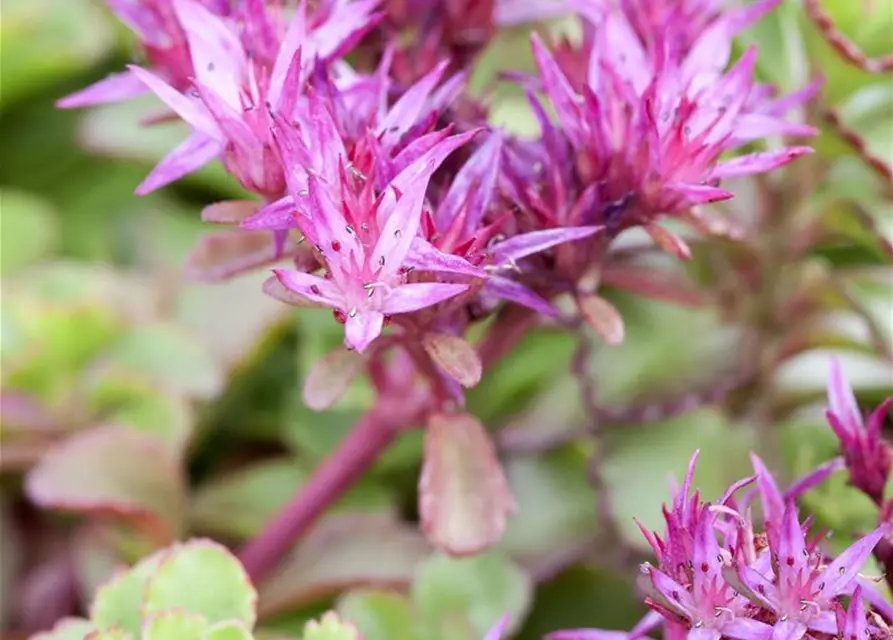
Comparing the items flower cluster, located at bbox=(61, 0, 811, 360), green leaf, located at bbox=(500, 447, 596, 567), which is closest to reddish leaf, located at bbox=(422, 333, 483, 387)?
flower cluster, located at bbox=(61, 0, 811, 360)

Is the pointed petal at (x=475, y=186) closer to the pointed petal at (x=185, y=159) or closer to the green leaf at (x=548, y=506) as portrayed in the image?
the pointed petal at (x=185, y=159)

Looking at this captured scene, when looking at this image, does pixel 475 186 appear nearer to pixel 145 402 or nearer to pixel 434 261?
pixel 434 261

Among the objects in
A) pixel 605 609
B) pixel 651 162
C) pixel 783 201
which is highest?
pixel 651 162

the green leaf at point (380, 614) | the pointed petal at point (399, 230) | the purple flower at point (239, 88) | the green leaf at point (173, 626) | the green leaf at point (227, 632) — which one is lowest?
the green leaf at point (380, 614)

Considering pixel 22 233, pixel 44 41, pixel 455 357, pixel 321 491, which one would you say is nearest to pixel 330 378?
pixel 455 357

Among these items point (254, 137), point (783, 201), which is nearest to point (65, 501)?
point (254, 137)

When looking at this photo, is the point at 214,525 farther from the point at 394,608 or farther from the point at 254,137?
the point at 254,137

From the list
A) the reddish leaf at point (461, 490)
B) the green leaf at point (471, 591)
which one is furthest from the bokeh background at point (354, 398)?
the reddish leaf at point (461, 490)
